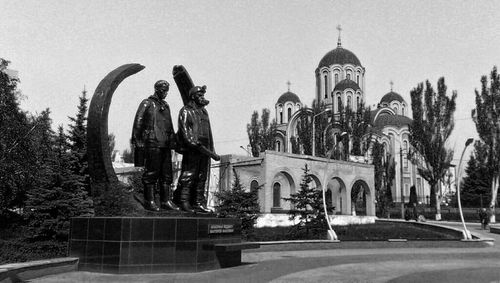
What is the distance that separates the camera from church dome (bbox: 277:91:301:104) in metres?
61.0

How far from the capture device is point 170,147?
8.66m

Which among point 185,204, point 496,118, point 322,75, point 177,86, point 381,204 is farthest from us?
point 322,75

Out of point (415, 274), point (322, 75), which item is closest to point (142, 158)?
point (415, 274)

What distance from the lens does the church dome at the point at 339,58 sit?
180 feet

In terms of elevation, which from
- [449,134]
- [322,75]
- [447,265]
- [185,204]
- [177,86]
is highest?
[322,75]

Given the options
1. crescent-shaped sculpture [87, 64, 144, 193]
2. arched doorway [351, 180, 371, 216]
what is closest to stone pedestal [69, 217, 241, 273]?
crescent-shaped sculpture [87, 64, 144, 193]

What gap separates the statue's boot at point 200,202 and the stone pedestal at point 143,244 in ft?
1.93

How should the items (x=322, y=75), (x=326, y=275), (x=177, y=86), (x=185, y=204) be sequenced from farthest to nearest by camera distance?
1. (x=322, y=75)
2. (x=177, y=86)
3. (x=185, y=204)
4. (x=326, y=275)

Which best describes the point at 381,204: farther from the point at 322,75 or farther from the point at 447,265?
the point at 447,265

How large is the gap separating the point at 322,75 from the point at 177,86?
47676 mm

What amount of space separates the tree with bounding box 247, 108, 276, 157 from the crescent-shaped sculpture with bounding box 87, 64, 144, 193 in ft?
115

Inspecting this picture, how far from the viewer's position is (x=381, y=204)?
39312 mm

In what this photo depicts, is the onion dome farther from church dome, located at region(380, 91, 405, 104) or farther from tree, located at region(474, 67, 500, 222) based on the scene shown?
tree, located at region(474, 67, 500, 222)

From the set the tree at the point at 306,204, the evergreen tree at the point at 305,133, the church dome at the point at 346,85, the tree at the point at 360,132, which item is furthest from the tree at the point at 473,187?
the tree at the point at 306,204
